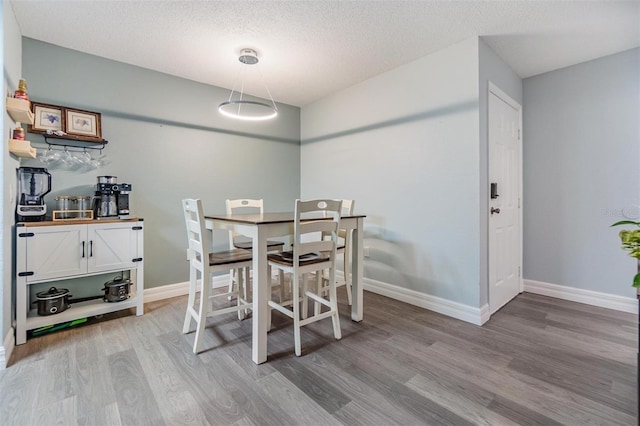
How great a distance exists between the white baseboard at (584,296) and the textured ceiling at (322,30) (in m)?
2.28

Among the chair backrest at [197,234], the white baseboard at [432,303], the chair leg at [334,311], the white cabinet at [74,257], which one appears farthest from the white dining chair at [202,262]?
the white baseboard at [432,303]

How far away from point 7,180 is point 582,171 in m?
4.82

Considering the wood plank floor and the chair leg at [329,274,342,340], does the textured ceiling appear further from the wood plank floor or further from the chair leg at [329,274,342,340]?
the wood plank floor

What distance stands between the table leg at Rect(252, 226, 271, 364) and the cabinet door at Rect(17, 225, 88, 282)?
5.16 feet

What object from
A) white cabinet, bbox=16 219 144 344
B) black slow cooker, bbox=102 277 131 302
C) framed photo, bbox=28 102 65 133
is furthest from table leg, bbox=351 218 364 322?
framed photo, bbox=28 102 65 133

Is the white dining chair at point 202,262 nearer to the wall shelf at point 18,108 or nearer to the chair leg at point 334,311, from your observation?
the chair leg at point 334,311

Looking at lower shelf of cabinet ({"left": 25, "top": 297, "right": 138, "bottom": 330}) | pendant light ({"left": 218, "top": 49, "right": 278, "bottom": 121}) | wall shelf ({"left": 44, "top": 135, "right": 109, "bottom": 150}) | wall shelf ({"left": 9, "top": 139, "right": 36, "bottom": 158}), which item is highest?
pendant light ({"left": 218, "top": 49, "right": 278, "bottom": 121})

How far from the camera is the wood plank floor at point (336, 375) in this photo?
1.37 m

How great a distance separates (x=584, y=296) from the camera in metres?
2.86

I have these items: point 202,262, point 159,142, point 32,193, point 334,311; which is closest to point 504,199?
point 334,311

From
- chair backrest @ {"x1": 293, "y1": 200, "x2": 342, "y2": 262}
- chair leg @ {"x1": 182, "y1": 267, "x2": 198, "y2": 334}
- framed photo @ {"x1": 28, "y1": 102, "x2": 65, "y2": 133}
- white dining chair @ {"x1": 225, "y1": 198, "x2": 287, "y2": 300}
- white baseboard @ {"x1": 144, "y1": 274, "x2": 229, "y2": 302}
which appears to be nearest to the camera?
chair backrest @ {"x1": 293, "y1": 200, "x2": 342, "y2": 262}

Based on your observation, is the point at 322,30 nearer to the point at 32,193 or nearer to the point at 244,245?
the point at 244,245

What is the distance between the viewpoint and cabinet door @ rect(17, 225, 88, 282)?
210 cm

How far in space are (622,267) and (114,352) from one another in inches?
170
